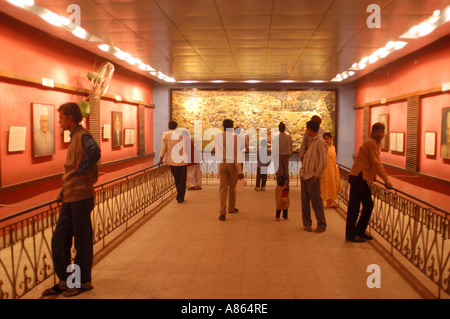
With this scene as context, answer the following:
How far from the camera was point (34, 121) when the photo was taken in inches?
288

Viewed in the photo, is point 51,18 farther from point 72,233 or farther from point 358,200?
point 358,200

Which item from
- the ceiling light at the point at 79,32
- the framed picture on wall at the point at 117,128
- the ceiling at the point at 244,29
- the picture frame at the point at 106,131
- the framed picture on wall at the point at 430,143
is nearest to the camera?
the ceiling at the point at 244,29

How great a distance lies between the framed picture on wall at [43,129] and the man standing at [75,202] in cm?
372

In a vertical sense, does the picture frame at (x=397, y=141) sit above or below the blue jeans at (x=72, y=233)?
above

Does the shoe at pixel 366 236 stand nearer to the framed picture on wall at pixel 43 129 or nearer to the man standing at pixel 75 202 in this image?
the man standing at pixel 75 202

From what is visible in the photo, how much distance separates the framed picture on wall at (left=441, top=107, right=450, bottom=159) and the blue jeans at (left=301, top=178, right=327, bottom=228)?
301 cm

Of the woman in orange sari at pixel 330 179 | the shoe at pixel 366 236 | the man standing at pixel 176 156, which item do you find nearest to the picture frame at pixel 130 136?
the man standing at pixel 176 156

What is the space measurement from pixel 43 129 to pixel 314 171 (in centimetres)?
519

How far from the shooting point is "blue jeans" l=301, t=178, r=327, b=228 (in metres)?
6.52

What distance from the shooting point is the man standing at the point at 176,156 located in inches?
360

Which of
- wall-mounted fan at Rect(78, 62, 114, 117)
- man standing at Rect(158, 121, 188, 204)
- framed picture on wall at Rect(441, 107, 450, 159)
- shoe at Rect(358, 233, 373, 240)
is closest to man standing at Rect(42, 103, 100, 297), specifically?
shoe at Rect(358, 233, 373, 240)

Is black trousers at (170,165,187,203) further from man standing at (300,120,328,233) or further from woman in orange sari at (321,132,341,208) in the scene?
man standing at (300,120,328,233)
